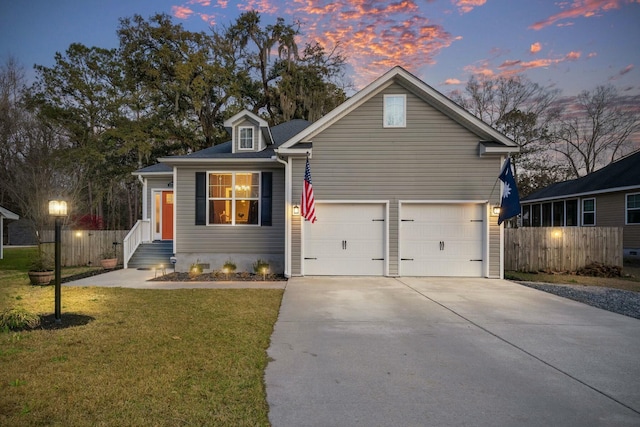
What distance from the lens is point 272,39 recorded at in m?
22.7

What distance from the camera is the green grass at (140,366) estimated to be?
2791mm

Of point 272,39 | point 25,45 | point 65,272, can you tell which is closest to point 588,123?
point 272,39

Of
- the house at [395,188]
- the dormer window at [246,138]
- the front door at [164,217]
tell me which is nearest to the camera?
the house at [395,188]

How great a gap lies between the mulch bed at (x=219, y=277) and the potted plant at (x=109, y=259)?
3.11 metres

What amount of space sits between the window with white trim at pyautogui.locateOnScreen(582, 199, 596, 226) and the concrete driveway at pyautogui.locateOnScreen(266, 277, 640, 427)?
13.9m

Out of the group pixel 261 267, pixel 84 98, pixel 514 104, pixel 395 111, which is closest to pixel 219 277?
pixel 261 267

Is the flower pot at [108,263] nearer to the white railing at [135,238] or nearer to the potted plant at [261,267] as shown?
the white railing at [135,238]

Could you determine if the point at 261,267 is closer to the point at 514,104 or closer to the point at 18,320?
the point at 18,320

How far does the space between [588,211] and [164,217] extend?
816 inches

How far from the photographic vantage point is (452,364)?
3922mm

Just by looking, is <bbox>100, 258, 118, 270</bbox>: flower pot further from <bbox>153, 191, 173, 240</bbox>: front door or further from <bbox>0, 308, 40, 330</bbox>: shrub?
<bbox>0, 308, 40, 330</bbox>: shrub

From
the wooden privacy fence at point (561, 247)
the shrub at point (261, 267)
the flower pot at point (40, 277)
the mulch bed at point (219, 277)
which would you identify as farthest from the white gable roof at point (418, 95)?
the flower pot at point (40, 277)

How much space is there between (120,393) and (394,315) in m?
4.26

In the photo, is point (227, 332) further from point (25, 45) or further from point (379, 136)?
point (25, 45)
